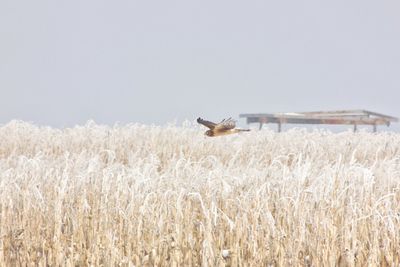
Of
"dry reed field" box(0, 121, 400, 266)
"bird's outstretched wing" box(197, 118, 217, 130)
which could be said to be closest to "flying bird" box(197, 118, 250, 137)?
"bird's outstretched wing" box(197, 118, 217, 130)

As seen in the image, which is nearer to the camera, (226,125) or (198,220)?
(226,125)

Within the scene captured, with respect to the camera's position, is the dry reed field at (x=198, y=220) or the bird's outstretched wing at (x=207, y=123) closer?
the bird's outstretched wing at (x=207, y=123)

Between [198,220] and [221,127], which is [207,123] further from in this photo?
[198,220]

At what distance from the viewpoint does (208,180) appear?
5.20 metres

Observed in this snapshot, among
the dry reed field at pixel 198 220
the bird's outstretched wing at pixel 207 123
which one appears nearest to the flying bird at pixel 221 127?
the bird's outstretched wing at pixel 207 123

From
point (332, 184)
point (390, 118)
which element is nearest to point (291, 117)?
point (390, 118)

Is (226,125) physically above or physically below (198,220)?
above

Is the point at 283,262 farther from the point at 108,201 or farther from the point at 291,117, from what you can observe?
the point at 291,117

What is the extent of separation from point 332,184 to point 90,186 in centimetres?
230

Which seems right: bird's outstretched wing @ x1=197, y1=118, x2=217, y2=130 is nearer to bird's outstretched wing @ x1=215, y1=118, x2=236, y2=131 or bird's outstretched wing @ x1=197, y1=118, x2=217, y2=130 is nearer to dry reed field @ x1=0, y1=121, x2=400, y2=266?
bird's outstretched wing @ x1=215, y1=118, x2=236, y2=131

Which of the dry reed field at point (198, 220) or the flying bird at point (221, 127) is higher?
the flying bird at point (221, 127)

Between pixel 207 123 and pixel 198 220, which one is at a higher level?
pixel 207 123

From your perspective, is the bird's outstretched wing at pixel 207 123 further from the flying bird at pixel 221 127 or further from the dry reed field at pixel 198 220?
the dry reed field at pixel 198 220

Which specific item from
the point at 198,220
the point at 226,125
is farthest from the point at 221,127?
the point at 198,220
